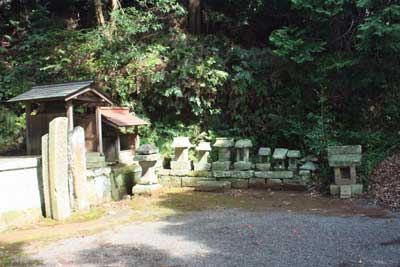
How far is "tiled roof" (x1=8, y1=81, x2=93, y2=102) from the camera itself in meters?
6.89

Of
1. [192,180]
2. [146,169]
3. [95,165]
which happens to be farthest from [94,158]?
[192,180]

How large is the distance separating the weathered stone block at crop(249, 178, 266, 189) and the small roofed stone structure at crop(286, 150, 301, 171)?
0.69 m

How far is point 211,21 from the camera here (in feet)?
39.4

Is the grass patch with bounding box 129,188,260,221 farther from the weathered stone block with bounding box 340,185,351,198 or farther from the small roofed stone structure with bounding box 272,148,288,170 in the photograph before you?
the weathered stone block with bounding box 340,185,351,198

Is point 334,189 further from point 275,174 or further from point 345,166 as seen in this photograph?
point 275,174

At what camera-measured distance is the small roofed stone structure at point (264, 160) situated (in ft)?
27.4

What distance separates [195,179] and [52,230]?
379 cm

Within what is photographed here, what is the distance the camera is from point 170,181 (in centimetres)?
886

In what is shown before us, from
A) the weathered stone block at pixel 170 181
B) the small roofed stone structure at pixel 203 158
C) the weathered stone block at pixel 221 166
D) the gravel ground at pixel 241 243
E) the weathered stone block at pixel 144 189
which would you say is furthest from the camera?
the weathered stone block at pixel 170 181

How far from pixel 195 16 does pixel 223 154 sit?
543cm

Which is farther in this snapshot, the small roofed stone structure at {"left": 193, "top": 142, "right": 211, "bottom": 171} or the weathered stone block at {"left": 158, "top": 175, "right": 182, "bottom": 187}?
the weathered stone block at {"left": 158, "top": 175, "right": 182, "bottom": 187}

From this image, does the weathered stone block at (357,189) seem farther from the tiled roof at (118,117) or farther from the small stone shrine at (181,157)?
the tiled roof at (118,117)

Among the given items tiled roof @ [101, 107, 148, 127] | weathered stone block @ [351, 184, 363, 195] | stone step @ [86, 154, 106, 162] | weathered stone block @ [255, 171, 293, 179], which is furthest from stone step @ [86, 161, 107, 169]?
weathered stone block @ [351, 184, 363, 195]

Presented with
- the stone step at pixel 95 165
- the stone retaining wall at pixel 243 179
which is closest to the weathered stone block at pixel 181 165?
the stone retaining wall at pixel 243 179
